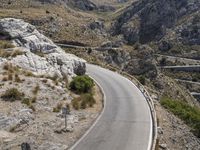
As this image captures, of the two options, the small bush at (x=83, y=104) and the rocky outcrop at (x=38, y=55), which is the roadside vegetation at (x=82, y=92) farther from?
the rocky outcrop at (x=38, y=55)

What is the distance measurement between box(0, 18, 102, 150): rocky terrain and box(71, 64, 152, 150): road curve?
2.88 ft

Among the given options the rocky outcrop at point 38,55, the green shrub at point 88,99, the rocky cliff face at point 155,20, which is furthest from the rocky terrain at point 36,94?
the rocky cliff face at point 155,20

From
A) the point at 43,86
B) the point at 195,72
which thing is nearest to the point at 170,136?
the point at 43,86

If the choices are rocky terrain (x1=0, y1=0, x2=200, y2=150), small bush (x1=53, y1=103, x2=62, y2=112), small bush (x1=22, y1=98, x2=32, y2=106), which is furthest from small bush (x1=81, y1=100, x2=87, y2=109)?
Result: rocky terrain (x1=0, y1=0, x2=200, y2=150)

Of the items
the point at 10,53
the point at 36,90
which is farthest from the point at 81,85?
the point at 10,53

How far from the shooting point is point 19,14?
113188mm

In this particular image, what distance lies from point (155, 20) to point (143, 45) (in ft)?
194

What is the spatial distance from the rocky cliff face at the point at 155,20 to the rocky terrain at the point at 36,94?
13205cm

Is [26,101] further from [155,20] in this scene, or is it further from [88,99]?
[155,20]

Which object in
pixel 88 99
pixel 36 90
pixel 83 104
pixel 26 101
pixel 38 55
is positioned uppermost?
pixel 38 55

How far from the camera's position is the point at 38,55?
43.6m

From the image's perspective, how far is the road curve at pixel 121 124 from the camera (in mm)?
25281

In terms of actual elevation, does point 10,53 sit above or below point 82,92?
above

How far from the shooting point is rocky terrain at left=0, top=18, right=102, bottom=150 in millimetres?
26391
